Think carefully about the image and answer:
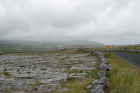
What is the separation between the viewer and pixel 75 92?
34.7 feet

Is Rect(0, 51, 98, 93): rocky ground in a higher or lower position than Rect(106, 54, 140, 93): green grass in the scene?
lower

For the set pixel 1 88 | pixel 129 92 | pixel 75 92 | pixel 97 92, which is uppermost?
pixel 129 92

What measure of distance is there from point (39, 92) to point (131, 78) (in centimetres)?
1334

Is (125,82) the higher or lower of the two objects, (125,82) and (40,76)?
the higher

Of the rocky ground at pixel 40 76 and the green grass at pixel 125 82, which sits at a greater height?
the green grass at pixel 125 82

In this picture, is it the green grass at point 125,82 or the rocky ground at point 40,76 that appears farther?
the rocky ground at point 40,76

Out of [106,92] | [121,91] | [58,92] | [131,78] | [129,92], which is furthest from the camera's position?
[58,92]

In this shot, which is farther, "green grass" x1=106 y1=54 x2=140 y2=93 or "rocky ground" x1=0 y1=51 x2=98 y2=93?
"rocky ground" x1=0 y1=51 x2=98 y2=93

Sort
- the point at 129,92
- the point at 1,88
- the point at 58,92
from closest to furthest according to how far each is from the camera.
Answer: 1. the point at 129,92
2. the point at 58,92
3. the point at 1,88

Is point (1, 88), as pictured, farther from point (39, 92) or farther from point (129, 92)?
point (129, 92)

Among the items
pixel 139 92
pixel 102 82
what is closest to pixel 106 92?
pixel 102 82

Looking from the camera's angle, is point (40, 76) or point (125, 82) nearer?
point (125, 82)

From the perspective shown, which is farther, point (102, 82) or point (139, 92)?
point (102, 82)

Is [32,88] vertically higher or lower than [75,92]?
lower
